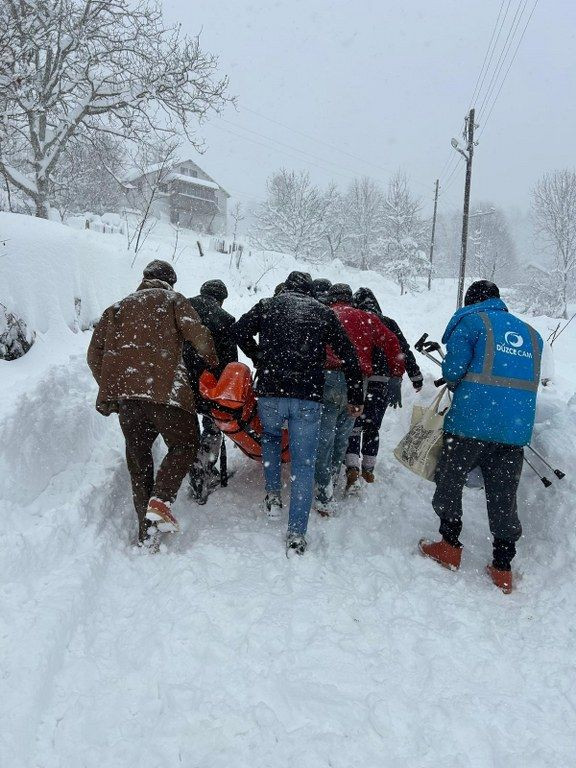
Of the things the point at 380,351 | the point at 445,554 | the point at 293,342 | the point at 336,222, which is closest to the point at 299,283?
the point at 293,342

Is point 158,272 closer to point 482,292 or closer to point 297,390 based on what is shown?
point 297,390

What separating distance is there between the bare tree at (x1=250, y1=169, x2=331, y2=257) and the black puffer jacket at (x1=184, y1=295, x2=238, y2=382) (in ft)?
104

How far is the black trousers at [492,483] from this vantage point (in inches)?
118

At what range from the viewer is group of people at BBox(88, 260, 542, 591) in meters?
3.01

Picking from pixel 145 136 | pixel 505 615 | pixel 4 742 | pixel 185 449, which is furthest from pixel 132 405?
pixel 145 136

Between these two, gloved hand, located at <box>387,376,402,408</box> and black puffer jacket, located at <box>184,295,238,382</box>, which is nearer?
black puffer jacket, located at <box>184,295,238,382</box>

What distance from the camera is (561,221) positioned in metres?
31.7

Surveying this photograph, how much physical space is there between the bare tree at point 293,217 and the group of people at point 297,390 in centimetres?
3210

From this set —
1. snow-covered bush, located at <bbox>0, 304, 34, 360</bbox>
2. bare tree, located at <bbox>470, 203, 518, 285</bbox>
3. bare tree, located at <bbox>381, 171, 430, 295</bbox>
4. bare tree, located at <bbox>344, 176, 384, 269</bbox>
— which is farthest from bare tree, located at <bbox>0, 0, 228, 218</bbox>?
bare tree, located at <bbox>470, 203, 518, 285</bbox>

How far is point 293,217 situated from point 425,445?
3479 cm

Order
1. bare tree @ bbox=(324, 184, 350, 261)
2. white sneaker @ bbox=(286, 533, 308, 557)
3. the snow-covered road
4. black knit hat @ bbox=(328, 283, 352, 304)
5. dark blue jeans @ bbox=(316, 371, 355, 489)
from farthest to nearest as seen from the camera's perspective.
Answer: bare tree @ bbox=(324, 184, 350, 261) → black knit hat @ bbox=(328, 283, 352, 304) → dark blue jeans @ bbox=(316, 371, 355, 489) → white sneaker @ bbox=(286, 533, 308, 557) → the snow-covered road

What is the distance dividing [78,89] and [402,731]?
15444 millimetres

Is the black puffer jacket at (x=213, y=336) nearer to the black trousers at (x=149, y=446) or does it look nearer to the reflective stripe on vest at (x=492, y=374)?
the black trousers at (x=149, y=446)

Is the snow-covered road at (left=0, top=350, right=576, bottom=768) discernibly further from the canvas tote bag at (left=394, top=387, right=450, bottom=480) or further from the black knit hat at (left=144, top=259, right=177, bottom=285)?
the black knit hat at (left=144, top=259, right=177, bottom=285)
